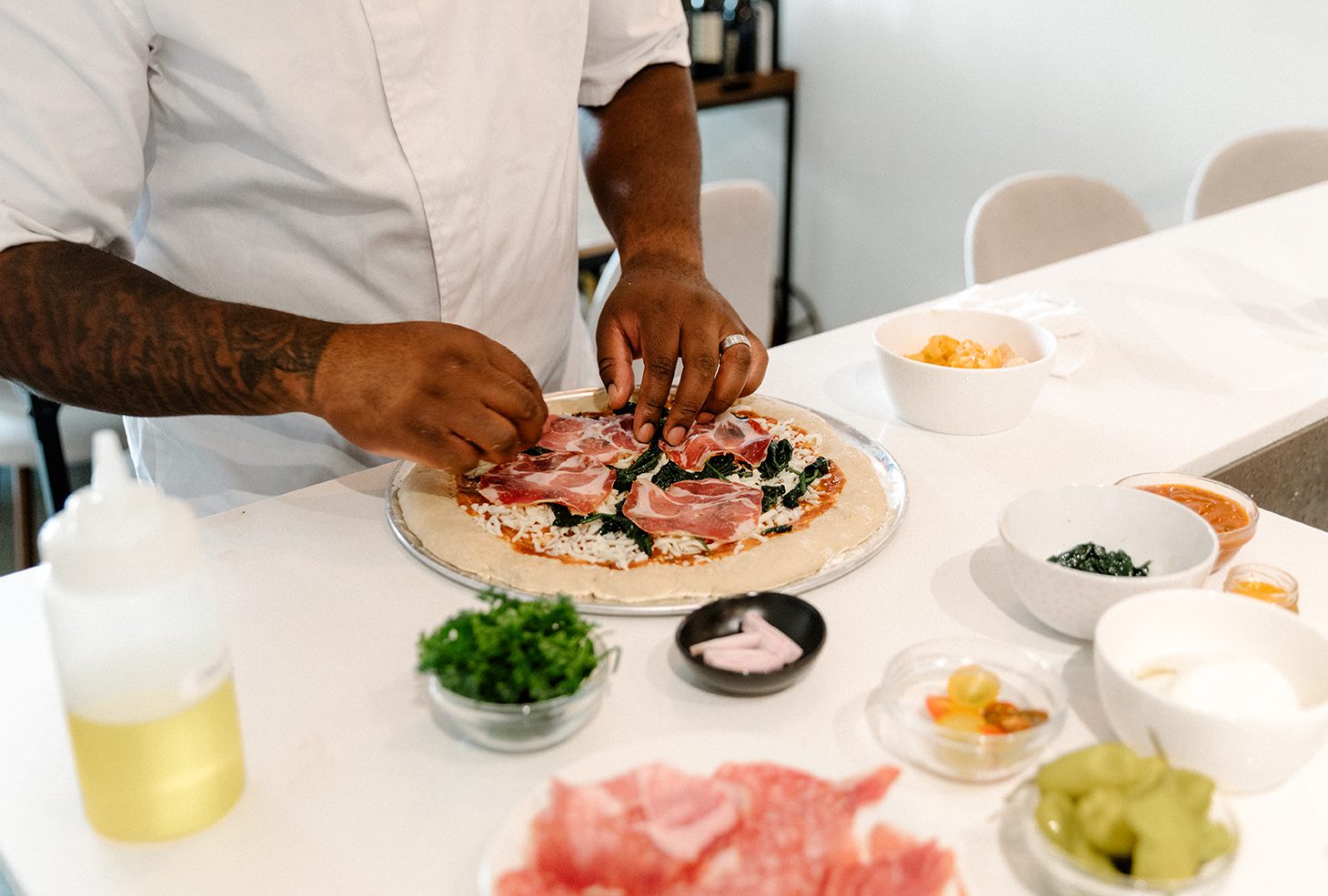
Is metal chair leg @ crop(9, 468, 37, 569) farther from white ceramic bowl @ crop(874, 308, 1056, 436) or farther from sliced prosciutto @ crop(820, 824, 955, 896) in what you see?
sliced prosciutto @ crop(820, 824, 955, 896)

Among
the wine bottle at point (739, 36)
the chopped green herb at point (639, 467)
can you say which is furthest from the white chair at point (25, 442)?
the wine bottle at point (739, 36)

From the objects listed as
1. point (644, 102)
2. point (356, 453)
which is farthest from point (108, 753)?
point (644, 102)

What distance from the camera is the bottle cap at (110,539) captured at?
2.35 ft

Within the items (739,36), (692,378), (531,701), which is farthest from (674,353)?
(739,36)

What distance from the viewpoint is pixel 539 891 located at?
0.74m

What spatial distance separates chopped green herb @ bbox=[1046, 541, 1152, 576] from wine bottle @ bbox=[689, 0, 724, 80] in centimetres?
340

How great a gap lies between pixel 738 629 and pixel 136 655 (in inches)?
18.6

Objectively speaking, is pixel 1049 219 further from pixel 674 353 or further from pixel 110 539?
pixel 110 539

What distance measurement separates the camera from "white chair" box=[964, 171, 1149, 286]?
2.71 metres

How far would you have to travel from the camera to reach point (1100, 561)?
3.42ft

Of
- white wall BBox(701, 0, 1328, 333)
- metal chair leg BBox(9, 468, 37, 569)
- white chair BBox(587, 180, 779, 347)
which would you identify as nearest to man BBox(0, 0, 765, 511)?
white chair BBox(587, 180, 779, 347)

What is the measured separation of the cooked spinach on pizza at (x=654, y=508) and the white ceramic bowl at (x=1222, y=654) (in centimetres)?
30

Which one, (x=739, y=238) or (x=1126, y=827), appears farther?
(x=739, y=238)

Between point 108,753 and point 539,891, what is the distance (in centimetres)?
29
